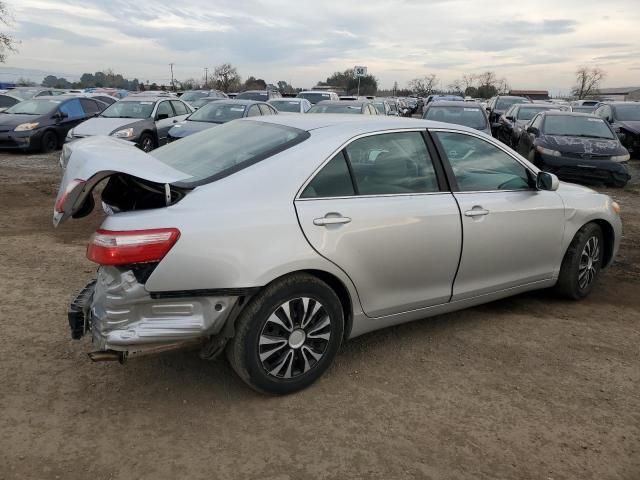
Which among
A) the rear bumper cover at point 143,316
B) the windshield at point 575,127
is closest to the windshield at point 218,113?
the windshield at point 575,127

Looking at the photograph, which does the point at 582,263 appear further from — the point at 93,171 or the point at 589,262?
the point at 93,171

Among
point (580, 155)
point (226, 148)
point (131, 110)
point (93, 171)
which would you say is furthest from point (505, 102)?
point (93, 171)

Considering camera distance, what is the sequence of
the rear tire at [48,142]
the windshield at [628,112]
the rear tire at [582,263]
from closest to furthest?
the rear tire at [582,263] → the rear tire at [48,142] → the windshield at [628,112]

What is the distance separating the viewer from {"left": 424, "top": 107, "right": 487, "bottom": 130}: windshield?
36.3 feet

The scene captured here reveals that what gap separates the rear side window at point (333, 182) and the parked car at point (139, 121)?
30.6 ft

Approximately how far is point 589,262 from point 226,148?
3319 mm

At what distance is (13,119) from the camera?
13.8 meters

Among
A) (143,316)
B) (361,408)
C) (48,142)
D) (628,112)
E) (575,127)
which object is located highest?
(628,112)

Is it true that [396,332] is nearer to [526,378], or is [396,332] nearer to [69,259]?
[526,378]

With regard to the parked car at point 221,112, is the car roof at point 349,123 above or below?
above

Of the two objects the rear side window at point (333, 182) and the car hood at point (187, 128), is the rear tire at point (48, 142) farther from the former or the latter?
the rear side window at point (333, 182)

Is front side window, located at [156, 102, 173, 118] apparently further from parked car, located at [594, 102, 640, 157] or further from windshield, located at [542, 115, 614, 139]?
parked car, located at [594, 102, 640, 157]

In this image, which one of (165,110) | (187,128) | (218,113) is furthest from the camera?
(165,110)

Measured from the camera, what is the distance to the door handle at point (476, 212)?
3.81 m
